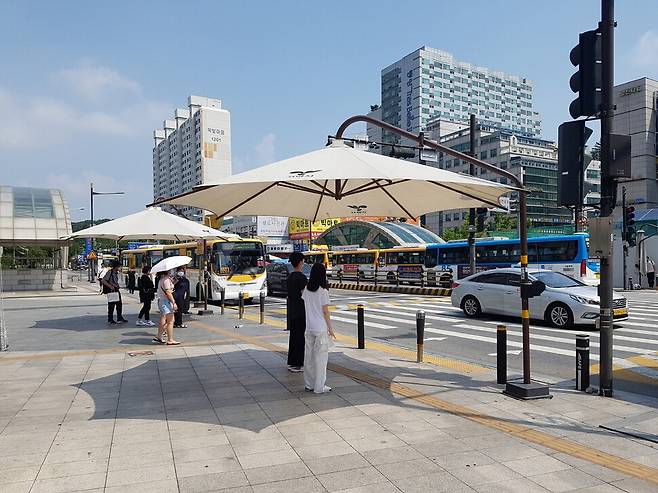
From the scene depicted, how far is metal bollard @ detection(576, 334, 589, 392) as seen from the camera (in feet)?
24.0

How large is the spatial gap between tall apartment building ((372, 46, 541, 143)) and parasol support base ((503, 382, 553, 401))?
149 metres

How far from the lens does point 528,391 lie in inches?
271

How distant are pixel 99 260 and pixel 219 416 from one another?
156 feet

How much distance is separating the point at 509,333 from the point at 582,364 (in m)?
5.97

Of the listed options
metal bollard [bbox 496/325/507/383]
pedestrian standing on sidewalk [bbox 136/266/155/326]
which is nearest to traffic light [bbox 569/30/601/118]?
metal bollard [bbox 496/325/507/383]

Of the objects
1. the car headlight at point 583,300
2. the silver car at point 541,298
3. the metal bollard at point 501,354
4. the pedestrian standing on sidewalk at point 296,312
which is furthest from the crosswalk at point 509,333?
the pedestrian standing on sidewalk at point 296,312

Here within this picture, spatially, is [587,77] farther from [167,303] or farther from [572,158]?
[167,303]

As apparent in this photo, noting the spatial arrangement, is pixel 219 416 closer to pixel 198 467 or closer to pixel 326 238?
pixel 198 467

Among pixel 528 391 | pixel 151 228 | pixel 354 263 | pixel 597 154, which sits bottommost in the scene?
pixel 528 391

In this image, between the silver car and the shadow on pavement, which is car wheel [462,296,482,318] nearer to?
the silver car

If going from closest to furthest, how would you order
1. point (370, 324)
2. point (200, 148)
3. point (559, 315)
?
point (559, 315)
point (370, 324)
point (200, 148)

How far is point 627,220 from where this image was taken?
1067 inches

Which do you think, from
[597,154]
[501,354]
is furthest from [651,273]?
[501,354]

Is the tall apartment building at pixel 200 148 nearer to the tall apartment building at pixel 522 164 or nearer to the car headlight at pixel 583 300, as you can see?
the tall apartment building at pixel 522 164
